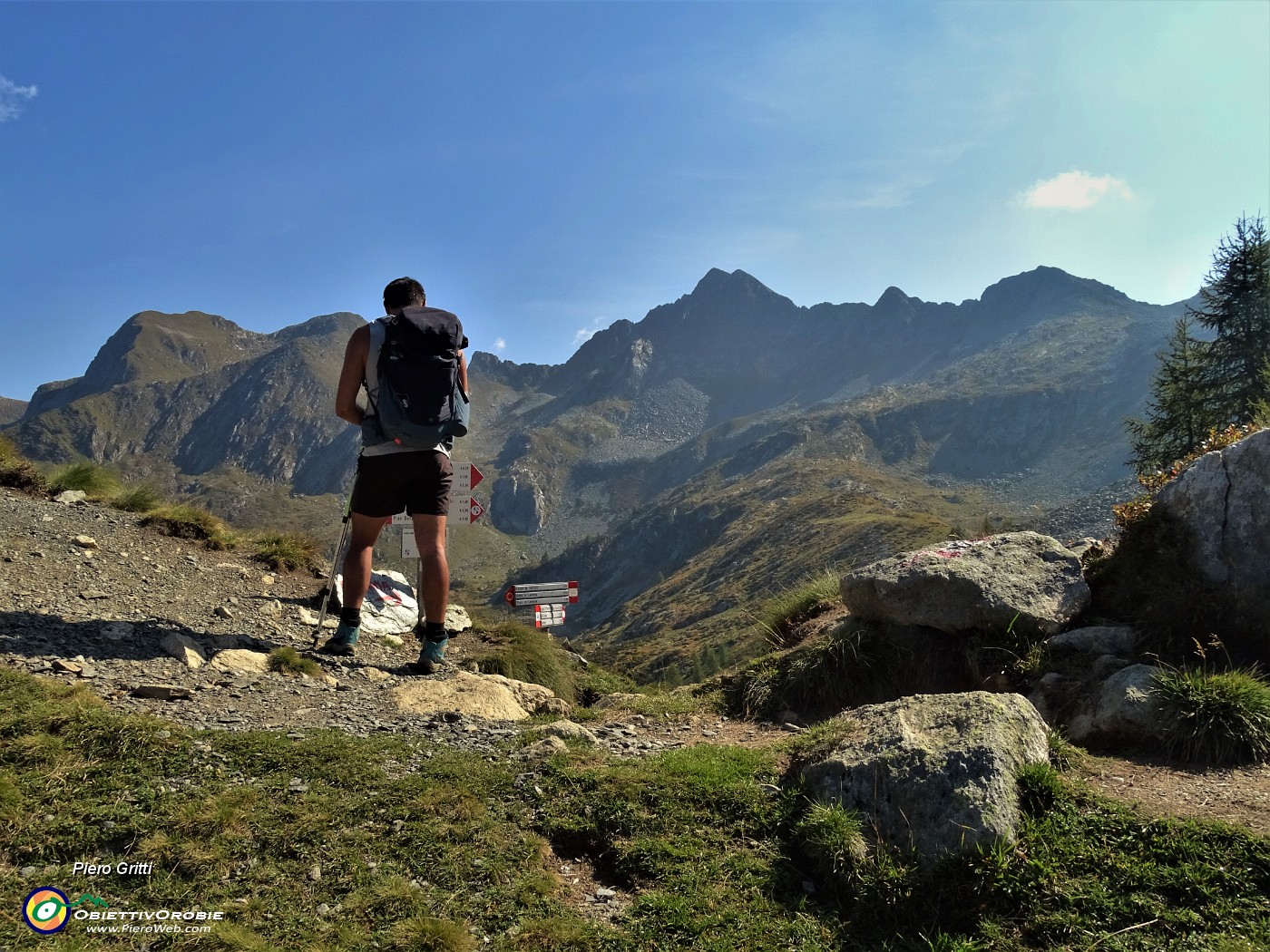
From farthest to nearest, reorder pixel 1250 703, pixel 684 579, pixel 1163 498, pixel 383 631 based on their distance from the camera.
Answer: pixel 684 579 < pixel 383 631 < pixel 1163 498 < pixel 1250 703

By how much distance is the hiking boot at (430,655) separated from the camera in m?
7.08

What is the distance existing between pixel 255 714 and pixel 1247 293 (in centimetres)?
3581

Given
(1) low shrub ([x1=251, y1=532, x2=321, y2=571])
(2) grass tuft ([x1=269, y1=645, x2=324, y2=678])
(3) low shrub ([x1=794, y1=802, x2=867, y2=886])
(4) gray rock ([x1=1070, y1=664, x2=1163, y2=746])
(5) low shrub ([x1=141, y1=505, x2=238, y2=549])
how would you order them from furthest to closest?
(1) low shrub ([x1=251, y1=532, x2=321, y2=571]), (5) low shrub ([x1=141, y1=505, x2=238, y2=549]), (2) grass tuft ([x1=269, y1=645, x2=324, y2=678]), (4) gray rock ([x1=1070, y1=664, x2=1163, y2=746]), (3) low shrub ([x1=794, y1=802, x2=867, y2=886])

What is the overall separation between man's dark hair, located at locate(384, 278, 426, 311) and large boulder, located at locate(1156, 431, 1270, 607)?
7.45 metres

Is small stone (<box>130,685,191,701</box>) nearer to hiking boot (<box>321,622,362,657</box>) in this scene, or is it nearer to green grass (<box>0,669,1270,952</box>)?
green grass (<box>0,669,1270,952</box>)

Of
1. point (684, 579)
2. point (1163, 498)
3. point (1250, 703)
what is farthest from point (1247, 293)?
point (684, 579)

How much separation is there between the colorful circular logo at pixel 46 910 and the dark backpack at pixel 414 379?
3.82m

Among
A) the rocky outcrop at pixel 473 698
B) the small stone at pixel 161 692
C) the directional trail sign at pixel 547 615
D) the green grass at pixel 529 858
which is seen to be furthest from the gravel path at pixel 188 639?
the directional trail sign at pixel 547 615

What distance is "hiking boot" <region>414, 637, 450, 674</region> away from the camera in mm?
7078

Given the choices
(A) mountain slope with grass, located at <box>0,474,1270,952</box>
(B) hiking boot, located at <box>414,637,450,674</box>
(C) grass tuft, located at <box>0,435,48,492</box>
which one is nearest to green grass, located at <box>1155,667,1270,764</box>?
(A) mountain slope with grass, located at <box>0,474,1270,952</box>

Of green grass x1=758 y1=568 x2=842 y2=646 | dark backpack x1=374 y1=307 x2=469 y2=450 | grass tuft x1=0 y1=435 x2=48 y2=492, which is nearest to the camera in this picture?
dark backpack x1=374 y1=307 x2=469 y2=450

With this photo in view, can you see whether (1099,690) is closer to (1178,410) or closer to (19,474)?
(19,474)

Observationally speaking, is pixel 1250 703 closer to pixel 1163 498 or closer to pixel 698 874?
pixel 1163 498

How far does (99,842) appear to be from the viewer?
3.55 metres
